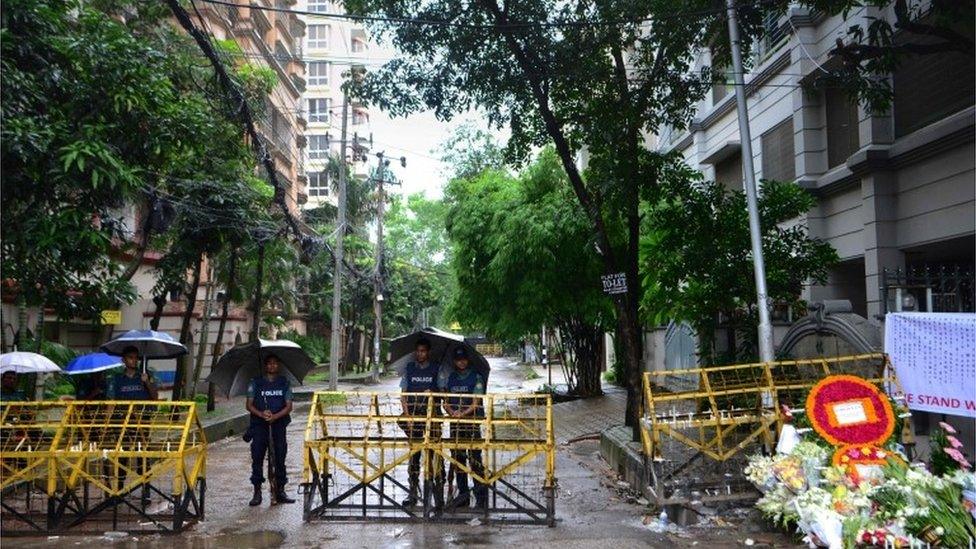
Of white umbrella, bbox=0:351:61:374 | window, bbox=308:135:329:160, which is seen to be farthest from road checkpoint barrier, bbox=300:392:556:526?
window, bbox=308:135:329:160

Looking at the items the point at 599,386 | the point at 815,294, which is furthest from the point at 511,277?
the point at 815,294

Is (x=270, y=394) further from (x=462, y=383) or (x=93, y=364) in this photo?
(x=93, y=364)

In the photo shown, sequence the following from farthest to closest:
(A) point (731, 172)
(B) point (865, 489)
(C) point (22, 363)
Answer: (A) point (731, 172) < (C) point (22, 363) < (B) point (865, 489)

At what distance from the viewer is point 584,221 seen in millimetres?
19828

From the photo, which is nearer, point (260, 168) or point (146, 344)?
point (146, 344)

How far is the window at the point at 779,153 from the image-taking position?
16.3m

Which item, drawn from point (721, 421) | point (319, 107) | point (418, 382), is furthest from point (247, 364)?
point (319, 107)

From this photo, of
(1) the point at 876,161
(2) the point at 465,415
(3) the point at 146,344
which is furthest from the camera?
(1) the point at 876,161

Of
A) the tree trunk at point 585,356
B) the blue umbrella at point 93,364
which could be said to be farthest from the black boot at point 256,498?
the tree trunk at point 585,356

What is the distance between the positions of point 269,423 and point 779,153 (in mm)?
11561

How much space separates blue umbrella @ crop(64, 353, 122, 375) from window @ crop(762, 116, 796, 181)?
1209cm

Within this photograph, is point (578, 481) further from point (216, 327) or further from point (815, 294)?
point (216, 327)

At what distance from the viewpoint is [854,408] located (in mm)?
7711

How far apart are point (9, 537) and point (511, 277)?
14.6m
